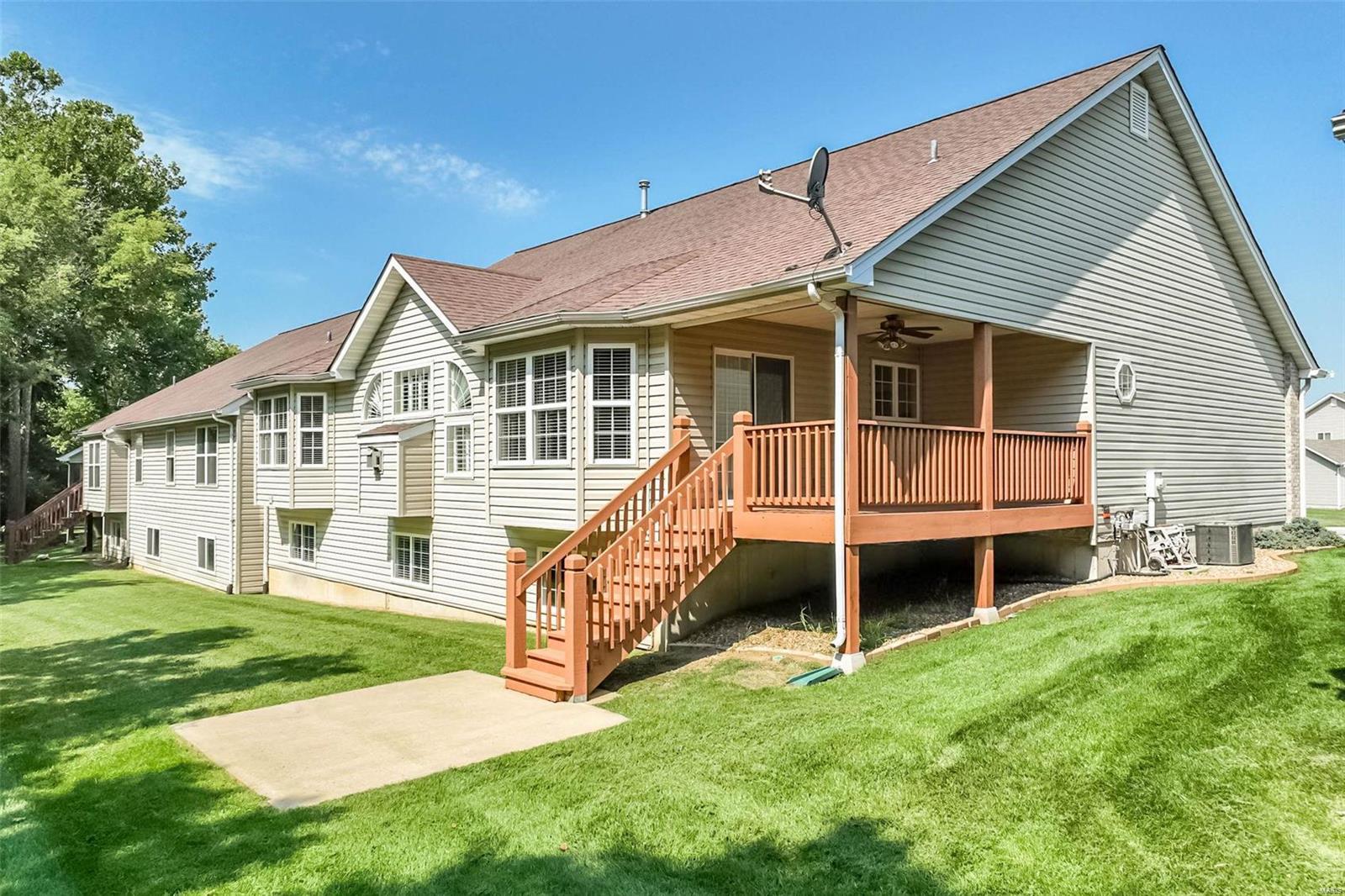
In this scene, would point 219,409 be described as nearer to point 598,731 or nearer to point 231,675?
point 231,675

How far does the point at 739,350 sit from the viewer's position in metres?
11.2

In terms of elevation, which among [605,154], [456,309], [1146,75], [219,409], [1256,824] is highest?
[605,154]

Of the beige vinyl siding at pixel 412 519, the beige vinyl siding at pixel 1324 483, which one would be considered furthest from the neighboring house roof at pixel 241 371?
the beige vinyl siding at pixel 1324 483

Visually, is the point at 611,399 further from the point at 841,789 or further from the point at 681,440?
the point at 841,789

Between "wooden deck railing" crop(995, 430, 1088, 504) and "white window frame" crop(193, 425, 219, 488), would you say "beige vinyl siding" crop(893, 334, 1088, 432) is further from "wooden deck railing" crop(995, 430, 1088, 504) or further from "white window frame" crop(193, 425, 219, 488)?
"white window frame" crop(193, 425, 219, 488)

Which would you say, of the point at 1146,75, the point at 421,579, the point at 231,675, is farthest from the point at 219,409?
the point at 1146,75

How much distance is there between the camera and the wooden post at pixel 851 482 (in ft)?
27.5

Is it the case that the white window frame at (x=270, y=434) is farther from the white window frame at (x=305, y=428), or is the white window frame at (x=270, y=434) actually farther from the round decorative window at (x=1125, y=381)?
the round decorative window at (x=1125, y=381)

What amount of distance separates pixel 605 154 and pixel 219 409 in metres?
12.0

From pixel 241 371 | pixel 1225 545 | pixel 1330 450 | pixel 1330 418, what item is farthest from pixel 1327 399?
pixel 241 371

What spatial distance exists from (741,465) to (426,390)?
7.30m

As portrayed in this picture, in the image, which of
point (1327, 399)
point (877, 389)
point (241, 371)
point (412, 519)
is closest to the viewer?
point (877, 389)

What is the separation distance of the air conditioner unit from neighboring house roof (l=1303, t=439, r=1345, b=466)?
39.1m

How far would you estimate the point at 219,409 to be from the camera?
60.9ft
